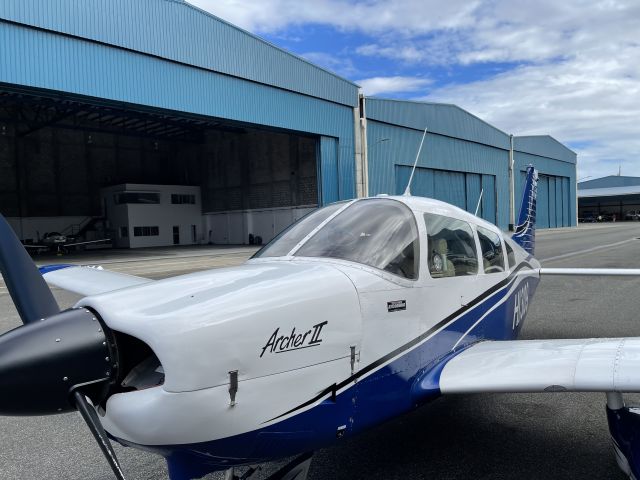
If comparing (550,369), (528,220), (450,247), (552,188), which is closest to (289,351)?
(550,369)

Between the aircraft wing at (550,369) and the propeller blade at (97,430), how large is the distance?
5.99 feet

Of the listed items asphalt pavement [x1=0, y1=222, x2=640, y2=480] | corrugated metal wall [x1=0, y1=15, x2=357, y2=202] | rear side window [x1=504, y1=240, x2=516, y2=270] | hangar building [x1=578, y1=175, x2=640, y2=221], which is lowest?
asphalt pavement [x1=0, y1=222, x2=640, y2=480]

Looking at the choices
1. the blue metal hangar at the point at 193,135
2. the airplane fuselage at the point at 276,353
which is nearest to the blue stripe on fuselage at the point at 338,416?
the airplane fuselage at the point at 276,353

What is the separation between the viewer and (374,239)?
3.14 meters

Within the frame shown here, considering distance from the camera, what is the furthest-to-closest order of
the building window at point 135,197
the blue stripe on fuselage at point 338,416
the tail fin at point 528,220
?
the building window at point 135,197 → the tail fin at point 528,220 → the blue stripe on fuselage at point 338,416

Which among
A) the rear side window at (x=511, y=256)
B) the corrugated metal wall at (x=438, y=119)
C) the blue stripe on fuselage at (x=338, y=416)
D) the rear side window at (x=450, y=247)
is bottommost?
the blue stripe on fuselage at (x=338, y=416)

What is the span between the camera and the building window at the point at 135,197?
4488 cm

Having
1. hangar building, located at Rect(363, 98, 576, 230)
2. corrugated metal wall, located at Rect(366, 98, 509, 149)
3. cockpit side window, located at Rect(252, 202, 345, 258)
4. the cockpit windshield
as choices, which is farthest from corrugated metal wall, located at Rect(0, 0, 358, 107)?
the cockpit windshield

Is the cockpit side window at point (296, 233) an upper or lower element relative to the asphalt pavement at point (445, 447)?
upper

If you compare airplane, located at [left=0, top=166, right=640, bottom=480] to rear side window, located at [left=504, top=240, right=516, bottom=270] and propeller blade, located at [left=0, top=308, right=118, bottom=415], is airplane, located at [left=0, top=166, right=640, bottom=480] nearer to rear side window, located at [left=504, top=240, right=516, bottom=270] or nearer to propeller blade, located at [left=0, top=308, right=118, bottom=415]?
propeller blade, located at [left=0, top=308, right=118, bottom=415]

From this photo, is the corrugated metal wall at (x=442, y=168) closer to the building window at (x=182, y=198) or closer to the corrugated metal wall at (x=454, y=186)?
the corrugated metal wall at (x=454, y=186)

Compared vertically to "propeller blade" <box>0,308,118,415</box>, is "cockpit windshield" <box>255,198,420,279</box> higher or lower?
higher

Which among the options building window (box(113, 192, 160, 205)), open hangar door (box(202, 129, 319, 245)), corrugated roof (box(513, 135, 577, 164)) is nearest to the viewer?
open hangar door (box(202, 129, 319, 245))

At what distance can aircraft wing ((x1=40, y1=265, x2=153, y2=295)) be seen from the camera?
17.4ft
